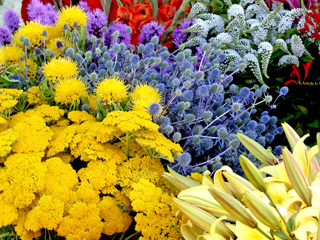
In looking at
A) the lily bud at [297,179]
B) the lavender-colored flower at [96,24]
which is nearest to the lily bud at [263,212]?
→ the lily bud at [297,179]

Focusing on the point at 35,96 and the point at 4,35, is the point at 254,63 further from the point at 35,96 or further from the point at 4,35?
the point at 4,35

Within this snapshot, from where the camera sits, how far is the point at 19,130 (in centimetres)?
103

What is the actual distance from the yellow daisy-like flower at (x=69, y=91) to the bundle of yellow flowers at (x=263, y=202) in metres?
0.50

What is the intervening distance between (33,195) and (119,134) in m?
0.29

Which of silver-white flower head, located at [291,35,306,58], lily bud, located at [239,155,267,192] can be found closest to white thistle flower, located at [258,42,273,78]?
silver-white flower head, located at [291,35,306,58]

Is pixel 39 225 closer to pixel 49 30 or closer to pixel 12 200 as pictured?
pixel 12 200

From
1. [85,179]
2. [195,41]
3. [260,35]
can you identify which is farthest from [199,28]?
[85,179]

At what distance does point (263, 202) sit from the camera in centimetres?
49

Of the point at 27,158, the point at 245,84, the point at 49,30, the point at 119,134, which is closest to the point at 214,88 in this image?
the point at 119,134

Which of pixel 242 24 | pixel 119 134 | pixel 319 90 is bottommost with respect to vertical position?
pixel 319 90

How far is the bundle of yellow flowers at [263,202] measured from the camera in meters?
0.50

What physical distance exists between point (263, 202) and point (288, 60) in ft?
4.01

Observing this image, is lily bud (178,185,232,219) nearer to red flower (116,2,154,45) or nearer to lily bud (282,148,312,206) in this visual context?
lily bud (282,148,312,206)

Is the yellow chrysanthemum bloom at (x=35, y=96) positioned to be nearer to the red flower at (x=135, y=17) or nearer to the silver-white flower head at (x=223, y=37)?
the red flower at (x=135, y=17)
